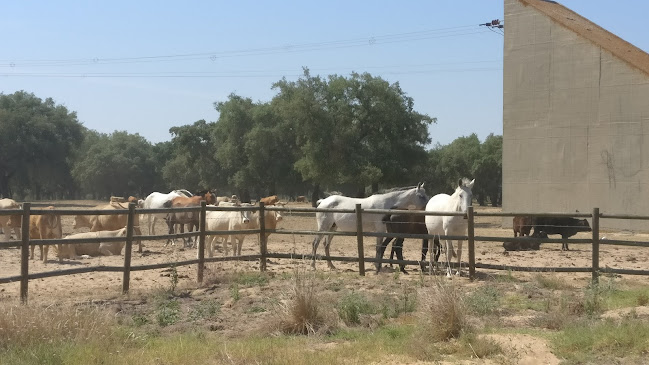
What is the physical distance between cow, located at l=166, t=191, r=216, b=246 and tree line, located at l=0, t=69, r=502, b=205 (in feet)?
63.3

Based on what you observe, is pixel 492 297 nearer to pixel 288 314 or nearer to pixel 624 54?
pixel 288 314

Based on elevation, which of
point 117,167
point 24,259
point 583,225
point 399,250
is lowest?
point 399,250

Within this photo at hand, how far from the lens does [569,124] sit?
3094 cm

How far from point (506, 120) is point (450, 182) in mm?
29345

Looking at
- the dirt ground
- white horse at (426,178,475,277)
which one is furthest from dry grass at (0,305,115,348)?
white horse at (426,178,475,277)

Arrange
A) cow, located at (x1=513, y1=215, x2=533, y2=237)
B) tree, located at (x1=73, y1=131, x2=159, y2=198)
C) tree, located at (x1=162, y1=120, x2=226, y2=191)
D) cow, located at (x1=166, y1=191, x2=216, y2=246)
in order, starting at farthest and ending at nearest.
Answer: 1. tree, located at (x1=73, y1=131, x2=159, y2=198)
2. tree, located at (x1=162, y1=120, x2=226, y2=191)
3. cow, located at (x1=513, y1=215, x2=533, y2=237)
4. cow, located at (x1=166, y1=191, x2=216, y2=246)

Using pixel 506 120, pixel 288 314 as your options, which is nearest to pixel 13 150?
pixel 506 120

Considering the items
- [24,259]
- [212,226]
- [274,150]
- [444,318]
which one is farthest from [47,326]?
[274,150]

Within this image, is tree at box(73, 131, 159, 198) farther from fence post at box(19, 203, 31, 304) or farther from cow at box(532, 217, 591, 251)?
fence post at box(19, 203, 31, 304)

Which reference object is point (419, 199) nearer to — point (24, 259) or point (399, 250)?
point (399, 250)

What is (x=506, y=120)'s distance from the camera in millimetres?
33000

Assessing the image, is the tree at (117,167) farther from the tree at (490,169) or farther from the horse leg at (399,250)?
the horse leg at (399,250)

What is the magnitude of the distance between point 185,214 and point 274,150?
34462 mm

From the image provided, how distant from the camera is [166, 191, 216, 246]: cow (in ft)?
72.8
